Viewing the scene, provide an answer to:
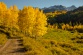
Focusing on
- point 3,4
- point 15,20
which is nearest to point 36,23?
point 15,20

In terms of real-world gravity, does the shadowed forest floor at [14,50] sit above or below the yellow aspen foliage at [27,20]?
below

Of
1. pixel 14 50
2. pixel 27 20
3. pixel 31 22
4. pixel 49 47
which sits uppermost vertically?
pixel 27 20

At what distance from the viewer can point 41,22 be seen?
7288cm

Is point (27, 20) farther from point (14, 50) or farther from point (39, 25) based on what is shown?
point (14, 50)

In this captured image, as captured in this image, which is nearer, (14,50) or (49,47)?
(14,50)

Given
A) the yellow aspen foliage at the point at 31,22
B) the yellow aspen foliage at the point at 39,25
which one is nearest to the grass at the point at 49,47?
the yellow aspen foliage at the point at 31,22

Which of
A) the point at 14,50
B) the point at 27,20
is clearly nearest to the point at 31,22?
the point at 27,20

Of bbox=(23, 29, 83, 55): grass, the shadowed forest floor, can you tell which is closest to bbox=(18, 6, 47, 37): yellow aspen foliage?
bbox=(23, 29, 83, 55): grass

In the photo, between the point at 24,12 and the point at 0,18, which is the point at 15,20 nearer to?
the point at 0,18

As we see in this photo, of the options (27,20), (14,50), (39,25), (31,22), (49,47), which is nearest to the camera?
(14,50)

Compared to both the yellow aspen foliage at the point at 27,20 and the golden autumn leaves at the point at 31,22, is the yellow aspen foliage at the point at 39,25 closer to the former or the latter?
the golden autumn leaves at the point at 31,22

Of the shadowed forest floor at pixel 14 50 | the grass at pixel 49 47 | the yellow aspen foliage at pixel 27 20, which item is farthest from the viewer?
the yellow aspen foliage at pixel 27 20

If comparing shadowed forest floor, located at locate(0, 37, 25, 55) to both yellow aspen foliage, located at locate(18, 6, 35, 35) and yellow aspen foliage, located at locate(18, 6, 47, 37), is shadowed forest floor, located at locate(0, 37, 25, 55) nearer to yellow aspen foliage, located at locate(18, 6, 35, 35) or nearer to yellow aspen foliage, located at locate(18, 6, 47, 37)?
yellow aspen foliage, located at locate(18, 6, 35, 35)

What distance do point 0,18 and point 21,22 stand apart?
19.5 meters
